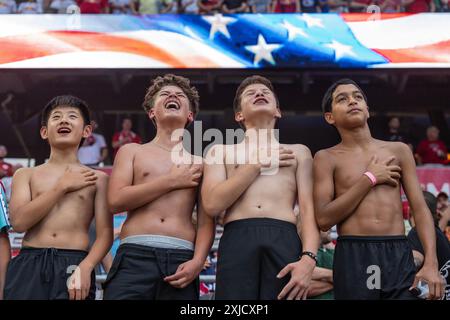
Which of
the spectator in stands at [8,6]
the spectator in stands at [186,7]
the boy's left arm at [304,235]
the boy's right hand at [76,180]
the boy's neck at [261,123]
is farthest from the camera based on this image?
the spectator in stands at [186,7]

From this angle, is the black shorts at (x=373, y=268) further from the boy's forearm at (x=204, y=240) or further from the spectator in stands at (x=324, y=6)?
the spectator in stands at (x=324, y=6)

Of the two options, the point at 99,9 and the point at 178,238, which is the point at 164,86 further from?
the point at 99,9

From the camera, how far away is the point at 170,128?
4320 millimetres

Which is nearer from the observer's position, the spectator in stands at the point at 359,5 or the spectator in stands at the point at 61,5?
the spectator in stands at the point at 61,5

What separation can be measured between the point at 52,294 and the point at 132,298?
50 centimetres

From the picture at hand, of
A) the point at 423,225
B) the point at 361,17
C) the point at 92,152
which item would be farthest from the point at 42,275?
the point at 361,17

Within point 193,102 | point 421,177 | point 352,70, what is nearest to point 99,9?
point 352,70

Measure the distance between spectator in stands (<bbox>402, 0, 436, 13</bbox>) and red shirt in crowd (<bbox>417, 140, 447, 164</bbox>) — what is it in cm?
227

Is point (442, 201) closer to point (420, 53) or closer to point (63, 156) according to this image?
point (420, 53)

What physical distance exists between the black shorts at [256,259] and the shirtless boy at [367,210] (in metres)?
0.31

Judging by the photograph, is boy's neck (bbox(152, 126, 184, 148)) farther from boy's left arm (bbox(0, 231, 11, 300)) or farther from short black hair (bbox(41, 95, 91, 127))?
boy's left arm (bbox(0, 231, 11, 300))

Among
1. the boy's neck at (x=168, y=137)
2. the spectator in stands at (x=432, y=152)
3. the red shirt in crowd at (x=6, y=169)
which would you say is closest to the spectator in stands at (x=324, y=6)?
the spectator in stands at (x=432, y=152)

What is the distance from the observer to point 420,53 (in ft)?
37.9

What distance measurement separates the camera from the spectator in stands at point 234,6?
11.7 m
